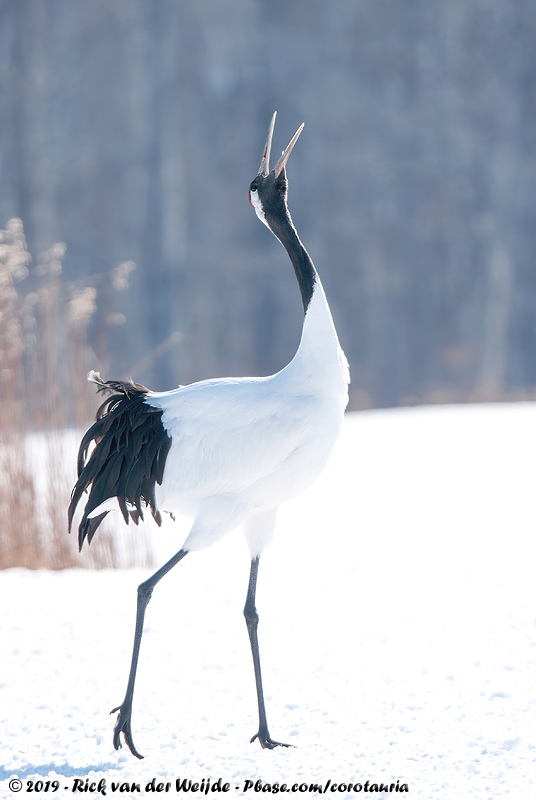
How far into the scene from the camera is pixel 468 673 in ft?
10.0

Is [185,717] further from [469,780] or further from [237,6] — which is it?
[237,6]

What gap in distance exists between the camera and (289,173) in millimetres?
13820

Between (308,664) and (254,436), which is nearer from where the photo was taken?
(254,436)

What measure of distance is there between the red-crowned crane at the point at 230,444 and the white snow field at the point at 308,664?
183mm

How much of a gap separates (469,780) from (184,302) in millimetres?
11457

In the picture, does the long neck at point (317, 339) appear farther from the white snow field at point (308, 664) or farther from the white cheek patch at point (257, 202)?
the white snow field at point (308, 664)

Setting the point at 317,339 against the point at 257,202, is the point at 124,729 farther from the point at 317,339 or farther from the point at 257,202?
the point at 257,202

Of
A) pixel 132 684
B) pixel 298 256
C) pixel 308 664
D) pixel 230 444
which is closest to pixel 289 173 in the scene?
pixel 308 664

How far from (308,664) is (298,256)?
4.72 feet

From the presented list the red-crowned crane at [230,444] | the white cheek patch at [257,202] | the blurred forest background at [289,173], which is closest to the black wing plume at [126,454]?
the red-crowned crane at [230,444]

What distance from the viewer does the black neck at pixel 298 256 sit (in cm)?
256

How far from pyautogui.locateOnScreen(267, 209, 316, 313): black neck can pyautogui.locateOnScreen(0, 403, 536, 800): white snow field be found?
1192 millimetres

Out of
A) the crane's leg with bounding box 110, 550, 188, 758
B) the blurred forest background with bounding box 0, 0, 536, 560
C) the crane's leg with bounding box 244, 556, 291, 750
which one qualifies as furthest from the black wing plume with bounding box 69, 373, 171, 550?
the blurred forest background with bounding box 0, 0, 536, 560

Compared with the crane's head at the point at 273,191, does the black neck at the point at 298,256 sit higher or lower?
lower
